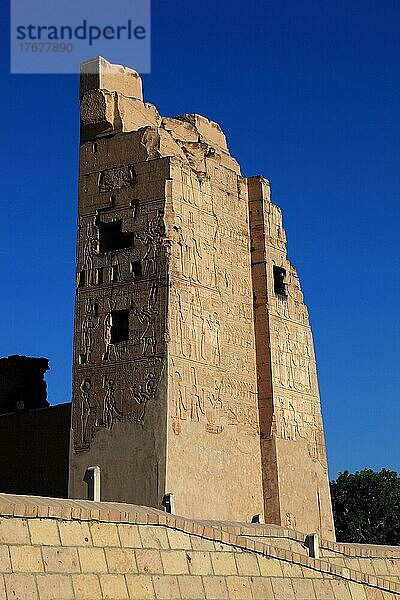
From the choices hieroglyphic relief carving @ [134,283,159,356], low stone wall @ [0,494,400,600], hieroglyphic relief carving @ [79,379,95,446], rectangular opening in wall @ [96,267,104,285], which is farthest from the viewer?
rectangular opening in wall @ [96,267,104,285]

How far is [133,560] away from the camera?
8.19m

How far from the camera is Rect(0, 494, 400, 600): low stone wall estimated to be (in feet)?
24.4

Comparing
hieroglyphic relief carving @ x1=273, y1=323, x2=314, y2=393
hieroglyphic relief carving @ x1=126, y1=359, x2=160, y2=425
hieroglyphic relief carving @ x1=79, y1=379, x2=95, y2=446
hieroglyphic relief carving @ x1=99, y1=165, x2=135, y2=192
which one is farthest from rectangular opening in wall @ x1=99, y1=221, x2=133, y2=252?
hieroglyphic relief carving @ x1=273, y1=323, x2=314, y2=393

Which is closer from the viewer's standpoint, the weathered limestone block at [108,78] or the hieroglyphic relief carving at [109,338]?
the hieroglyphic relief carving at [109,338]

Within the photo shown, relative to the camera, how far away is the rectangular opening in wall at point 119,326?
14953mm

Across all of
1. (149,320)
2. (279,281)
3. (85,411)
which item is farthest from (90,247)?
(279,281)

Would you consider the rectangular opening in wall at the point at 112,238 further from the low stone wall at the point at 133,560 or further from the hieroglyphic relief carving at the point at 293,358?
the low stone wall at the point at 133,560

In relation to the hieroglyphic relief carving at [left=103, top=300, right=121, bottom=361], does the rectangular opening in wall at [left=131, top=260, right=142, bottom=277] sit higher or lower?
higher

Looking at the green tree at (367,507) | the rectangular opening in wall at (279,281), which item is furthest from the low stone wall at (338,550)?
the green tree at (367,507)

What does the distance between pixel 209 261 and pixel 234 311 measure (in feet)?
3.14

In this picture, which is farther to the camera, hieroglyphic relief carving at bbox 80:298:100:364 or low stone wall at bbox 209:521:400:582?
hieroglyphic relief carving at bbox 80:298:100:364

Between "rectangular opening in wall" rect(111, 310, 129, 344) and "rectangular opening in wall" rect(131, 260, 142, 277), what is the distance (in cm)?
57

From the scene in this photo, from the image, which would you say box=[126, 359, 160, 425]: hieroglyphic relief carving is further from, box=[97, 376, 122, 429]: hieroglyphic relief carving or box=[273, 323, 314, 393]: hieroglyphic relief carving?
box=[273, 323, 314, 393]: hieroglyphic relief carving

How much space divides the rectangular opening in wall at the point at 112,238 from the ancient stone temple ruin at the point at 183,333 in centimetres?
4
